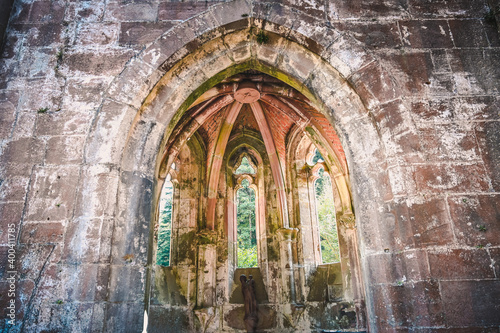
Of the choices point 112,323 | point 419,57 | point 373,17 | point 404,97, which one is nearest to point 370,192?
point 404,97

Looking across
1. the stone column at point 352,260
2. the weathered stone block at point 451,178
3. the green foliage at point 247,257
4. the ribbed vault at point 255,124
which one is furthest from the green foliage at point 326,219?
the weathered stone block at point 451,178

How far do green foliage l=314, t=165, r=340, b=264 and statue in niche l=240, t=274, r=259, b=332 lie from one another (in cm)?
646

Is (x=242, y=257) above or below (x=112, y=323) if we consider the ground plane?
above

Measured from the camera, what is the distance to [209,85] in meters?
3.79

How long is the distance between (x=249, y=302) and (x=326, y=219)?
791 centimetres

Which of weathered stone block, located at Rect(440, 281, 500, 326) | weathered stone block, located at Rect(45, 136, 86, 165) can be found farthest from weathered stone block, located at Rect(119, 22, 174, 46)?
weathered stone block, located at Rect(440, 281, 500, 326)

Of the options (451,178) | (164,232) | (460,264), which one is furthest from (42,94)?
(164,232)

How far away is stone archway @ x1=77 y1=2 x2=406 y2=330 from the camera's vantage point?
2.92 meters

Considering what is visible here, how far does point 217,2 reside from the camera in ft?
11.7

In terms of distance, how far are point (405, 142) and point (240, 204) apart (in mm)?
11039

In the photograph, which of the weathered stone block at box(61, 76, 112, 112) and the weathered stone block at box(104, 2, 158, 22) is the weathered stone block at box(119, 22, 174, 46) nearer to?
the weathered stone block at box(104, 2, 158, 22)

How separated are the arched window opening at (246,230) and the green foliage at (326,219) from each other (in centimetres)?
251

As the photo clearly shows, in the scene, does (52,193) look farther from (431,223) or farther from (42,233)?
(431,223)

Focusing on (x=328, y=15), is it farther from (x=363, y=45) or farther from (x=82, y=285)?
(x=82, y=285)
